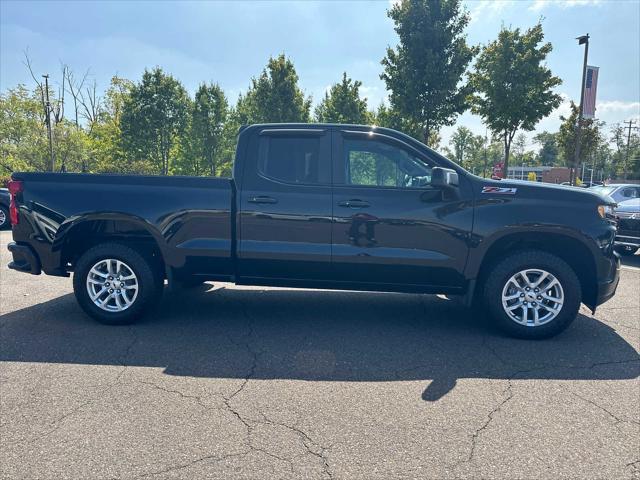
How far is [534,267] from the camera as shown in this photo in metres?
4.23

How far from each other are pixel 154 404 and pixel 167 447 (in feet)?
1.81

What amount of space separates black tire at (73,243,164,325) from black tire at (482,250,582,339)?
338 centimetres

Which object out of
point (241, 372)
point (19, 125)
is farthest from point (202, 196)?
point (19, 125)

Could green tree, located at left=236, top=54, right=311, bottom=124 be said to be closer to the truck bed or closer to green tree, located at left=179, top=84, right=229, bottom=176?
green tree, located at left=179, top=84, right=229, bottom=176

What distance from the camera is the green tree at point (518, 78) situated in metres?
17.5

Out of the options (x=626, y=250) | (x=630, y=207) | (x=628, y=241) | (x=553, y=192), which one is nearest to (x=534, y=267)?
Result: (x=553, y=192)

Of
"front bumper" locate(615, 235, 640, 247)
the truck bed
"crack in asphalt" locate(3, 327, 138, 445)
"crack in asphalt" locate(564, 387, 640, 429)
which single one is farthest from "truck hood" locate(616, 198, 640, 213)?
"crack in asphalt" locate(3, 327, 138, 445)

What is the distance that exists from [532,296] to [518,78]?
16.2m

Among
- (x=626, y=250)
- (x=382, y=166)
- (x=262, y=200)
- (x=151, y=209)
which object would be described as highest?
(x=382, y=166)

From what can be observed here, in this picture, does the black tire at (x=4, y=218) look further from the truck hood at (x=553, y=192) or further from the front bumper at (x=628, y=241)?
the front bumper at (x=628, y=241)

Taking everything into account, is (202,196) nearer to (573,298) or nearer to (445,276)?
(445,276)

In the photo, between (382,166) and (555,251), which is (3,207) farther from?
(555,251)

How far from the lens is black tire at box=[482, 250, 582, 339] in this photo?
13.8 feet

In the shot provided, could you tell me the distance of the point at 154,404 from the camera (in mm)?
2955
